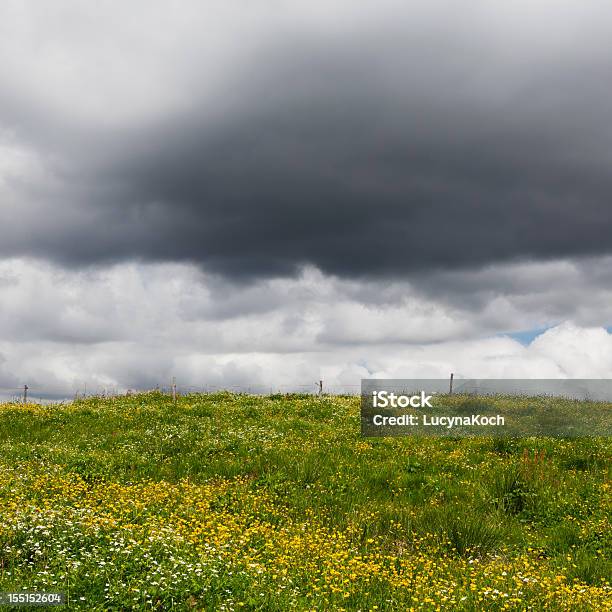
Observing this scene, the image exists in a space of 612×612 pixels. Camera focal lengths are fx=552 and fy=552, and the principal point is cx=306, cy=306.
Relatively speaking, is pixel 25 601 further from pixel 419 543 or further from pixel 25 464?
pixel 25 464

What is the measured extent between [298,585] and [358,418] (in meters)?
19.8

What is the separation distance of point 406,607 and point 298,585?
5.72ft

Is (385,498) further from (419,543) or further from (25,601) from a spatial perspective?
(25,601)

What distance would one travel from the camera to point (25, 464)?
17.6 m

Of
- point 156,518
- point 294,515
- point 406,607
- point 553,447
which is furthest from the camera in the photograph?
point 553,447

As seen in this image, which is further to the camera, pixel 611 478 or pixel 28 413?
pixel 28 413

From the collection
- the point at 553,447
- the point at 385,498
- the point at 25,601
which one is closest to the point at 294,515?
the point at 385,498

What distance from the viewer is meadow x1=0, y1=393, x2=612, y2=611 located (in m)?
8.54

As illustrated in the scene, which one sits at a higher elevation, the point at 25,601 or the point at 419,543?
the point at 25,601

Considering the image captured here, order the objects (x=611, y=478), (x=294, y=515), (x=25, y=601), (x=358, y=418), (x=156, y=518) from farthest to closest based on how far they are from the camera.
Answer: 1. (x=358, y=418)
2. (x=611, y=478)
3. (x=294, y=515)
4. (x=156, y=518)
5. (x=25, y=601)

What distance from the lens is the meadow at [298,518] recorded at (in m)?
8.54

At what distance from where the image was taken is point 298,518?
44.3 ft

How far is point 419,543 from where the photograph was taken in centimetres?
1216

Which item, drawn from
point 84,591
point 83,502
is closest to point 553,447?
point 83,502
